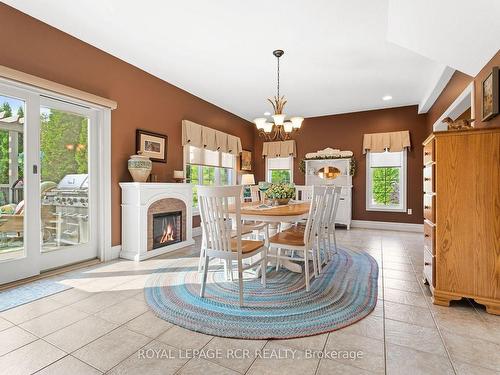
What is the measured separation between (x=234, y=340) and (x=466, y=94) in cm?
373

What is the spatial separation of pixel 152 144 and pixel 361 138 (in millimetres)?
4678

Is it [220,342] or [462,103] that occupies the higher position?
[462,103]

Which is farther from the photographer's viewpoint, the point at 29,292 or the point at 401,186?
the point at 401,186

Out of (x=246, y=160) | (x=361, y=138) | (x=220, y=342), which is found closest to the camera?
(x=220, y=342)

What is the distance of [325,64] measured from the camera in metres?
3.78

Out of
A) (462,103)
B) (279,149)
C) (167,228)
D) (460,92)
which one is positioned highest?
(460,92)

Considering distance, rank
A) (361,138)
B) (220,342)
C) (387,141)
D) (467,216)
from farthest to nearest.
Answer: (361,138), (387,141), (467,216), (220,342)

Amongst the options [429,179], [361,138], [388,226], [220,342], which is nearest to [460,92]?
[429,179]

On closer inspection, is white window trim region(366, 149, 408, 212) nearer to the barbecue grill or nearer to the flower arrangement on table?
the flower arrangement on table

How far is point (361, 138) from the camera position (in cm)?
619

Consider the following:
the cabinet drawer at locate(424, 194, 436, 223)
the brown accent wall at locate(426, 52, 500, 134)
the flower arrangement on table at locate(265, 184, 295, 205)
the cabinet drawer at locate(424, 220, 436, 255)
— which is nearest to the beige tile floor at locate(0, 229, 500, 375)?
the cabinet drawer at locate(424, 220, 436, 255)

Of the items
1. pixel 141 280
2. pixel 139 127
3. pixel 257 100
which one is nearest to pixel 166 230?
pixel 141 280

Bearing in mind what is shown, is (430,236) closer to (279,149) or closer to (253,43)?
(253,43)

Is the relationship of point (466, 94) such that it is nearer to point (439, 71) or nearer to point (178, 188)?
point (439, 71)
